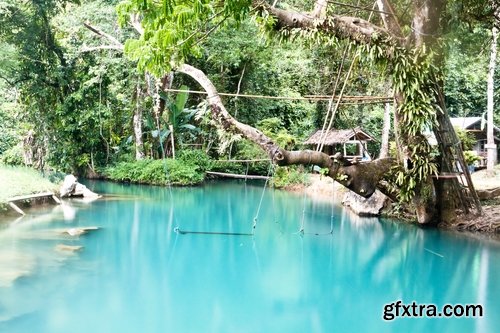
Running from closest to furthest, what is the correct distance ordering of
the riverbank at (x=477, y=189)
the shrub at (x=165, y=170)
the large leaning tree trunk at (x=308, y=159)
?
the large leaning tree trunk at (x=308, y=159)
the riverbank at (x=477, y=189)
the shrub at (x=165, y=170)

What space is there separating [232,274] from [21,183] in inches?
262

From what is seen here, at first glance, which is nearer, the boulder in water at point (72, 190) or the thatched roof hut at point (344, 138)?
the boulder in water at point (72, 190)

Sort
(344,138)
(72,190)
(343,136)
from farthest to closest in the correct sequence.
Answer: (343,136)
(344,138)
(72,190)

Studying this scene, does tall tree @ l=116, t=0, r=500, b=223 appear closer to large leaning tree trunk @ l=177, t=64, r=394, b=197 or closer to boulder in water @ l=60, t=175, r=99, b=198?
large leaning tree trunk @ l=177, t=64, r=394, b=197

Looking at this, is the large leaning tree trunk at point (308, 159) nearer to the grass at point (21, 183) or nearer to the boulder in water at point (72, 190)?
the grass at point (21, 183)

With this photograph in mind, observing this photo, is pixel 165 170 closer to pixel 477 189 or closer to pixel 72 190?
pixel 72 190

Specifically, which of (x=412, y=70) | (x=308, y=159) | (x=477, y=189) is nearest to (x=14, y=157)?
(x=308, y=159)

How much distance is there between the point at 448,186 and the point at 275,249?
11.6 ft

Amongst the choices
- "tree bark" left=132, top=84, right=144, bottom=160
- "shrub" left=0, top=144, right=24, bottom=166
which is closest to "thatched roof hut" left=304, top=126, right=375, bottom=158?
"tree bark" left=132, top=84, right=144, bottom=160

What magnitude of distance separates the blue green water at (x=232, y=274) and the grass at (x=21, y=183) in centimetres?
65

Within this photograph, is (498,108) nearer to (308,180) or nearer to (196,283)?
(308,180)

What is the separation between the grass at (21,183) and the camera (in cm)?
966

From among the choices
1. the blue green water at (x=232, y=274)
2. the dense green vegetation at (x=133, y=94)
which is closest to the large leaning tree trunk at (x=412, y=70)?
the blue green water at (x=232, y=274)

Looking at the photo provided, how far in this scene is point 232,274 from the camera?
251 inches
